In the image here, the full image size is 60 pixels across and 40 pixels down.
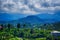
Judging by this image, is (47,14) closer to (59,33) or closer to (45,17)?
(45,17)

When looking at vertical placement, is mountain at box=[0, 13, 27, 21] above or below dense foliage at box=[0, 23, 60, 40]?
above

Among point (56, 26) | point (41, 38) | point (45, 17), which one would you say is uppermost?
point (45, 17)

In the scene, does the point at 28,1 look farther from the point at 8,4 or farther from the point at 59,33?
the point at 59,33

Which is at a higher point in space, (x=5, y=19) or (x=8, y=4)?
(x=8, y=4)

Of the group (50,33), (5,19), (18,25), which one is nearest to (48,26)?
(50,33)

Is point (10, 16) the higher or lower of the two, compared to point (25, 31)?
higher

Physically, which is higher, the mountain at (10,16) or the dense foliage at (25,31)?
the mountain at (10,16)

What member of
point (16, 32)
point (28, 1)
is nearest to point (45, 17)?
point (28, 1)

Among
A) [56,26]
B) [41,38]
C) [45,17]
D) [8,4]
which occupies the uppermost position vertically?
[8,4]

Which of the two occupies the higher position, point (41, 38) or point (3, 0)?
point (3, 0)
